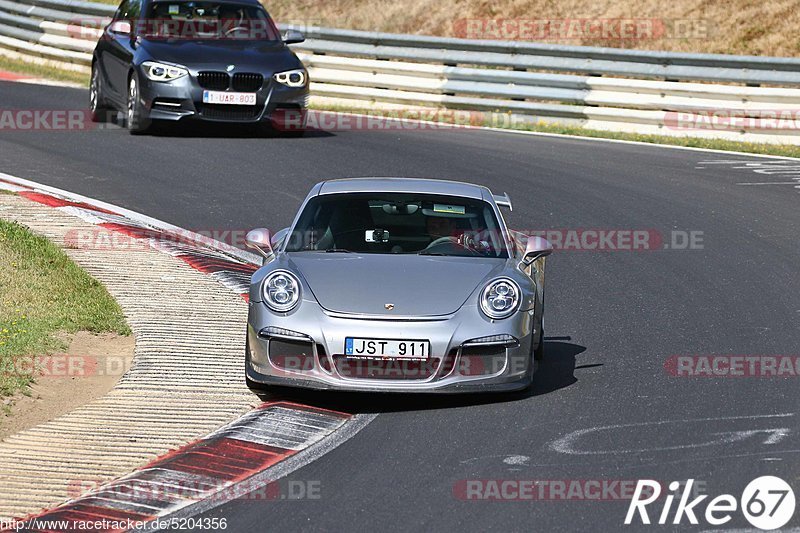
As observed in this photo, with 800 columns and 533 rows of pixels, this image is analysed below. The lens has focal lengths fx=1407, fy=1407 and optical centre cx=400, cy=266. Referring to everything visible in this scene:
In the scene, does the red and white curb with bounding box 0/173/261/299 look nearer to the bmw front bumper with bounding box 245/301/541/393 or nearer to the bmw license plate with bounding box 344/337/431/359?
the bmw front bumper with bounding box 245/301/541/393

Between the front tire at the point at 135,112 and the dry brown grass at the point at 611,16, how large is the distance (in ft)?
31.0

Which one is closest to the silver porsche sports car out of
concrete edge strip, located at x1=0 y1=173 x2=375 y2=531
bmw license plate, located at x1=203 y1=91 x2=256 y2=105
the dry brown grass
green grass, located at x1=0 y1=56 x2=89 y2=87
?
concrete edge strip, located at x1=0 y1=173 x2=375 y2=531

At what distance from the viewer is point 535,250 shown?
838cm

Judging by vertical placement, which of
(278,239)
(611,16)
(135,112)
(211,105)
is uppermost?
(611,16)

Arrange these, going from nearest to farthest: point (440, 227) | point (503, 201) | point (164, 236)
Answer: point (440, 227) → point (503, 201) → point (164, 236)

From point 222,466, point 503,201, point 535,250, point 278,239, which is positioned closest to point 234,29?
point 503,201

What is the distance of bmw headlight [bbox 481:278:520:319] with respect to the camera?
7.78 m

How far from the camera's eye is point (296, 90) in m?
17.3

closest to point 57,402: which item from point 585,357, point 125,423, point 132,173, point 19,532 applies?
point 125,423

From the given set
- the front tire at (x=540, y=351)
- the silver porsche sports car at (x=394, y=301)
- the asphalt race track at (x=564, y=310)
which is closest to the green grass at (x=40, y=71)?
the asphalt race track at (x=564, y=310)

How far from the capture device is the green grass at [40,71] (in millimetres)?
23808

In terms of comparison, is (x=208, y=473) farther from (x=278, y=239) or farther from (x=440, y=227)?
(x=440, y=227)

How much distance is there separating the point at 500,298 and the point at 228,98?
9656mm

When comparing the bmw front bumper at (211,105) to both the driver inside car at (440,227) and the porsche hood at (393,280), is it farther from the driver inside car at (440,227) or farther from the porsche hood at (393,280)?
the porsche hood at (393,280)
